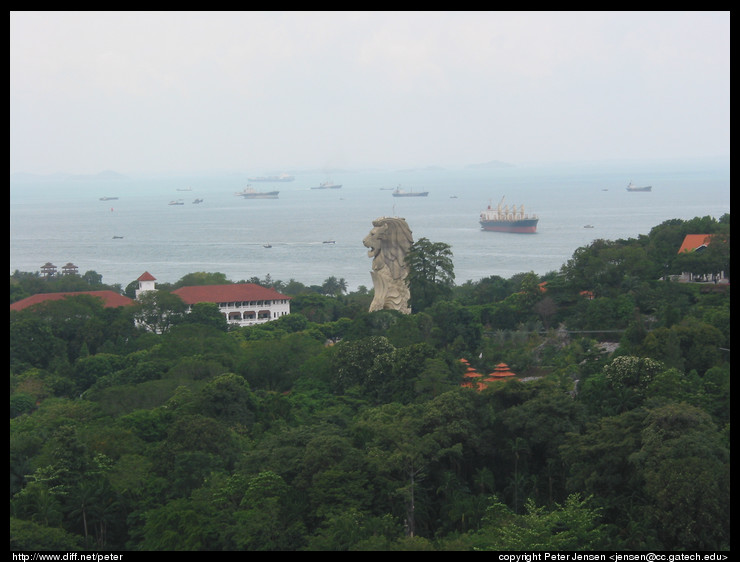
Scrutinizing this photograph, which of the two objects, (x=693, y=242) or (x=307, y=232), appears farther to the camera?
(x=307, y=232)

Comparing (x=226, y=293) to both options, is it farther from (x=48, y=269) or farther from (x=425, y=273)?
(x=48, y=269)

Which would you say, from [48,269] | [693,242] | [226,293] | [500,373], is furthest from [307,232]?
[500,373]

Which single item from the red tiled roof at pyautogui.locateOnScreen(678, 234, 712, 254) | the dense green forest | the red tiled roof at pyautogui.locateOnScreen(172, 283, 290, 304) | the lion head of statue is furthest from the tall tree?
the red tiled roof at pyautogui.locateOnScreen(172, 283, 290, 304)

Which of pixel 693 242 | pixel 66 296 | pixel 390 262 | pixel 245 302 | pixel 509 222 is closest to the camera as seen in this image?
pixel 390 262

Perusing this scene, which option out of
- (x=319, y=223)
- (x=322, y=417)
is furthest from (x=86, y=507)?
(x=319, y=223)

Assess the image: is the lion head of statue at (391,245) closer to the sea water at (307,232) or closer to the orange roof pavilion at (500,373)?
the orange roof pavilion at (500,373)

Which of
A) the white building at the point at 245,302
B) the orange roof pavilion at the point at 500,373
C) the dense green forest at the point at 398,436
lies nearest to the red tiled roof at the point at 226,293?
the white building at the point at 245,302

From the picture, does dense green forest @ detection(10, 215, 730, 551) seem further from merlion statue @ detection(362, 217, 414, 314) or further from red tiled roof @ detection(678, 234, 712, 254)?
red tiled roof @ detection(678, 234, 712, 254)
